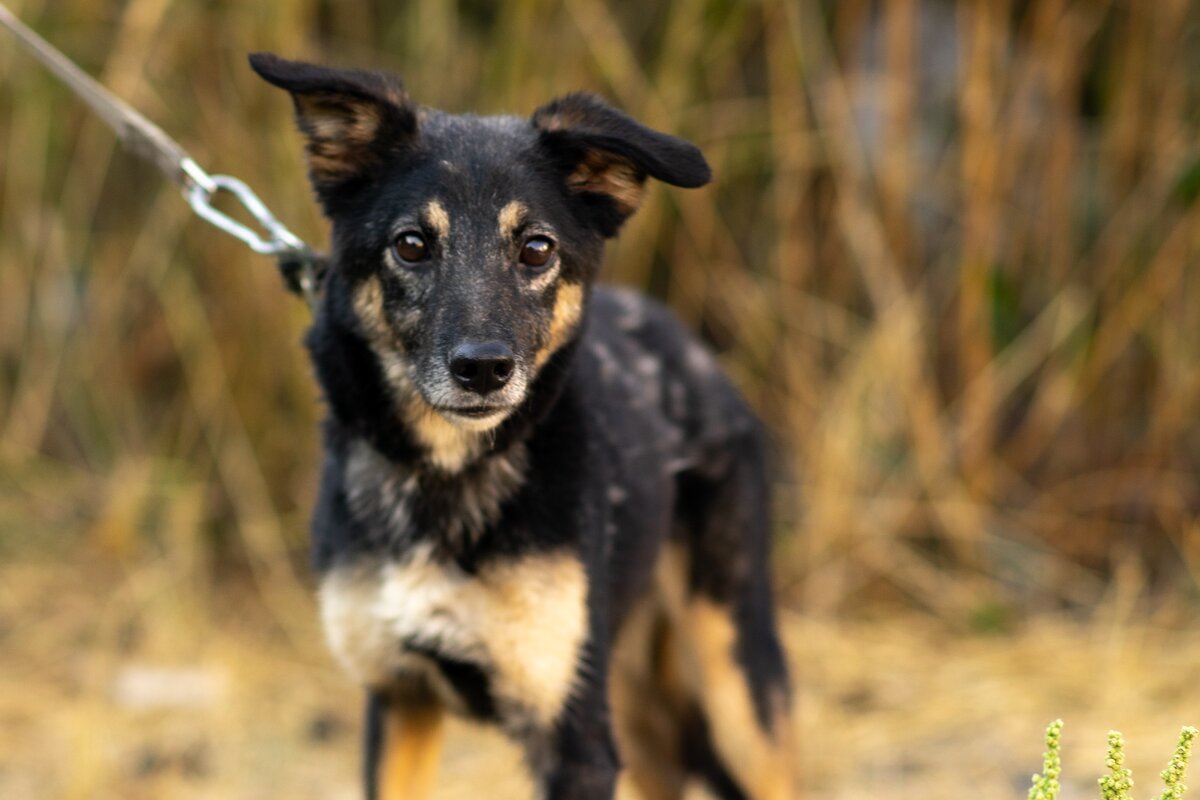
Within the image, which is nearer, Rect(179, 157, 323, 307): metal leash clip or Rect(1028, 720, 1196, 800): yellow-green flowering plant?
Rect(1028, 720, 1196, 800): yellow-green flowering plant

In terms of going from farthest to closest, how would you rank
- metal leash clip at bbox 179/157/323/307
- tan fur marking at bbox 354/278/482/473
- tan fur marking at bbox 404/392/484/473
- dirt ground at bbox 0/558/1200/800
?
1. dirt ground at bbox 0/558/1200/800
2. metal leash clip at bbox 179/157/323/307
3. tan fur marking at bbox 404/392/484/473
4. tan fur marking at bbox 354/278/482/473

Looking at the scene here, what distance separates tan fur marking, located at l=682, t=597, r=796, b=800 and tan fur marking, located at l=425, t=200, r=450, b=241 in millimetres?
1512

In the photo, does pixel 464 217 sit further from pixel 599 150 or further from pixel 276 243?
pixel 276 243

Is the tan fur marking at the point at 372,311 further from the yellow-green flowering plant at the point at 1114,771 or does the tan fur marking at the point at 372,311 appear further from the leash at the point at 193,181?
the yellow-green flowering plant at the point at 1114,771

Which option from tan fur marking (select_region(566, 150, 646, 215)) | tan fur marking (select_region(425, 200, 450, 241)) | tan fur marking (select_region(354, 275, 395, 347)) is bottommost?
tan fur marking (select_region(354, 275, 395, 347))

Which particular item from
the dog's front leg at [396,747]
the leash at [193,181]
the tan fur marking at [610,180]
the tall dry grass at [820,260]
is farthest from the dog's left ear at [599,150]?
the tall dry grass at [820,260]

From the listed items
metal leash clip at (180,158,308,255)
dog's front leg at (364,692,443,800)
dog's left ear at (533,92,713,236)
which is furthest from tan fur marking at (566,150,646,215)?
dog's front leg at (364,692,443,800)

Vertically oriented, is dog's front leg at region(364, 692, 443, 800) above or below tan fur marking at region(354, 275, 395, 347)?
below

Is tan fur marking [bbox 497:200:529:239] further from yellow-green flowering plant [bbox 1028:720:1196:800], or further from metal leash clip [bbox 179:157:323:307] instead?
yellow-green flowering plant [bbox 1028:720:1196:800]

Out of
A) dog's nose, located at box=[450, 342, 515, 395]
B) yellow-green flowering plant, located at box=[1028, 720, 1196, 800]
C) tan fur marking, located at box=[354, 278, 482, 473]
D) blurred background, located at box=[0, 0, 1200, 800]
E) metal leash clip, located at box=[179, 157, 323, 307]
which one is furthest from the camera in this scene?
blurred background, located at box=[0, 0, 1200, 800]

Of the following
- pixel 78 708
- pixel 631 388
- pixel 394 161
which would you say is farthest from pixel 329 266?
pixel 78 708

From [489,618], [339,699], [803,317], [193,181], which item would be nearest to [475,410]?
[489,618]

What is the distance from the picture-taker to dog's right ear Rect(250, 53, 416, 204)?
10.7 feet

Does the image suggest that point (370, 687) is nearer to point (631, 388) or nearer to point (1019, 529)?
point (631, 388)
